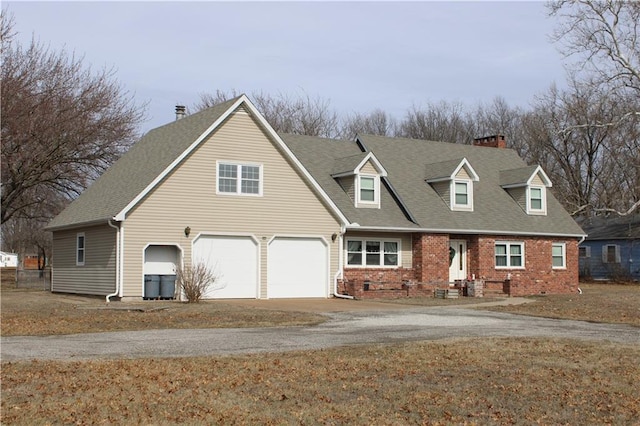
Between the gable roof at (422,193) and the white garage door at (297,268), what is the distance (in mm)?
1865

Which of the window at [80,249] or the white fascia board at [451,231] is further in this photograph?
the white fascia board at [451,231]

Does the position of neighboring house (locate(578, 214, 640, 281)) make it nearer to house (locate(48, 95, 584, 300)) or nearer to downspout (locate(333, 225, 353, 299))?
house (locate(48, 95, 584, 300))

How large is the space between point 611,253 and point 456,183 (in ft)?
74.1

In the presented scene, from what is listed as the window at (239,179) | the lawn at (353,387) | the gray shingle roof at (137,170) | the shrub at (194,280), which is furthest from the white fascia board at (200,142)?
the lawn at (353,387)

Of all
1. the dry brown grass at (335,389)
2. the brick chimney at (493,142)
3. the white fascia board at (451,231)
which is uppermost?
the brick chimney at (493,142)

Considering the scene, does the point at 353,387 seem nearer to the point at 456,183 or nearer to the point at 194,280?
the point at 194,280

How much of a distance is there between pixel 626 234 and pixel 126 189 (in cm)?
3693

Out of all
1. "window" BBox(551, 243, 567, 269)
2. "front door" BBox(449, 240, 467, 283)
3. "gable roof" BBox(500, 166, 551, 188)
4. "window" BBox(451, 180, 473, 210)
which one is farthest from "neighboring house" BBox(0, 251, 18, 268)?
"window" BBox(551, 243, 567, 269)

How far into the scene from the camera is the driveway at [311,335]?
1379 centimetres

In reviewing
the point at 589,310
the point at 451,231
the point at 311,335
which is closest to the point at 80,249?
the point at 451,231

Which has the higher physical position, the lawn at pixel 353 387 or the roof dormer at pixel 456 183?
the roof dormer at pixel 456 183

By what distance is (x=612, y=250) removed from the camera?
53.8 m

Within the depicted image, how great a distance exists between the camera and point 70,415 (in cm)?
864

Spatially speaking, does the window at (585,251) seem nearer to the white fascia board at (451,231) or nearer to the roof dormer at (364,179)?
the white fascia board at (451,231)
